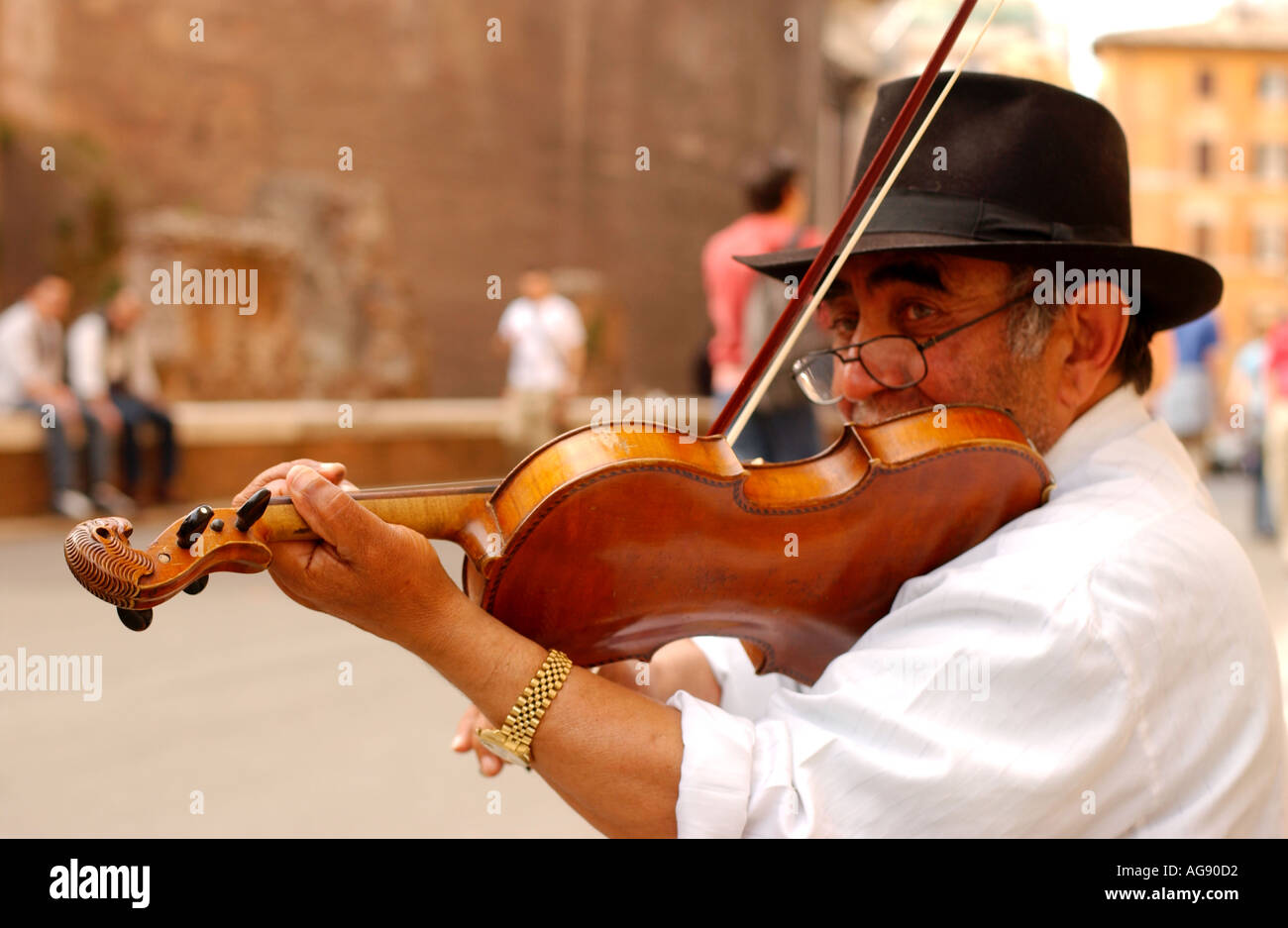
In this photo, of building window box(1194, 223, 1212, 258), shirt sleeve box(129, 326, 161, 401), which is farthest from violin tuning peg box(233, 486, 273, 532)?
building window box(1194, 223, 1212, 258)

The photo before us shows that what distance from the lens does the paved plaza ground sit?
325cm

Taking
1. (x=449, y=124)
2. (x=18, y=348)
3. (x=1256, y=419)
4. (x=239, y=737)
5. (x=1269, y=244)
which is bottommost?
(x=239, y=737)

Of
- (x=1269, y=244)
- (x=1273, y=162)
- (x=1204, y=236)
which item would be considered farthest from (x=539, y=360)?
(x=1273, y=162)

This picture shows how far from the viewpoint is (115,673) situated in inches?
175

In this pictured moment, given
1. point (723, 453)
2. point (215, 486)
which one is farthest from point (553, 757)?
point (215, 486)

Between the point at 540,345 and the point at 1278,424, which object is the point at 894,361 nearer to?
the point at 1278,424

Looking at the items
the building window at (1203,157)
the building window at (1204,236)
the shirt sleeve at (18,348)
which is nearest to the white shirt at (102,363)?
the shirt sleeve at (18,348)

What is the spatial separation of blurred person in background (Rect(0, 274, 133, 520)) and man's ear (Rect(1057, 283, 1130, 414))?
696 cm

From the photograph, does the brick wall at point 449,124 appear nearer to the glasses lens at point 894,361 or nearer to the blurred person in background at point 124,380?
the blurred person in background at point 124,380

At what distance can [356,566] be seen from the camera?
1.23m

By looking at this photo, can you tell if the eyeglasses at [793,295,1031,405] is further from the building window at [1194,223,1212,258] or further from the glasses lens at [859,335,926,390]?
the building window at [1194,223,1212,258]

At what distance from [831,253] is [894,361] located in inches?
7.1

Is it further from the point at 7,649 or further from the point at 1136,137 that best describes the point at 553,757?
the point at 1136,137

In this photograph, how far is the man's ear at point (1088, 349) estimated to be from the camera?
1.69 meters
